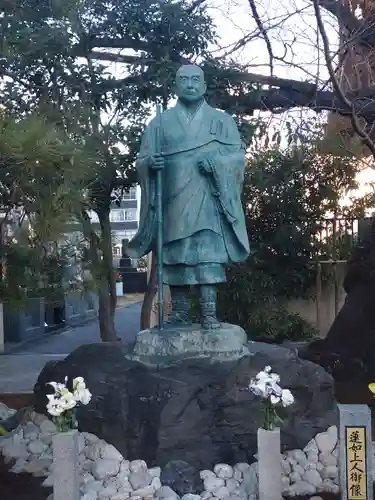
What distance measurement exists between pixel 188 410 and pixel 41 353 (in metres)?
7.61

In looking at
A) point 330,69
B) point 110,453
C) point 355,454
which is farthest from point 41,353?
point 355,454

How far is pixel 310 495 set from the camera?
13.1 feet

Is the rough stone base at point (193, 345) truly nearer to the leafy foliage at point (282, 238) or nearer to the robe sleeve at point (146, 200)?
the robe sleeve at point (146, 200)

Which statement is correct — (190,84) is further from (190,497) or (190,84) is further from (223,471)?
(190,497)

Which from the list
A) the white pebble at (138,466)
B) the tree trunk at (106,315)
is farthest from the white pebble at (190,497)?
the tree trunk at (106,315)

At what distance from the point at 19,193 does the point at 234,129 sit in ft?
5.48

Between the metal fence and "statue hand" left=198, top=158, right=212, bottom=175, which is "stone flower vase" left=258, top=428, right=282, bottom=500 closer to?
"statue hand" left=198, top=158, right=212, bottom=175

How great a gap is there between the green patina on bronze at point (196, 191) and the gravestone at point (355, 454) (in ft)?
4.46

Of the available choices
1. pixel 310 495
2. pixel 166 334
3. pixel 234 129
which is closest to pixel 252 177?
pixel 234 129

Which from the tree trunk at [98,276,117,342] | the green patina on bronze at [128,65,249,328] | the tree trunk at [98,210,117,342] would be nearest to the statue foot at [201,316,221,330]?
the green patina on bronze at [128,65,249,328]

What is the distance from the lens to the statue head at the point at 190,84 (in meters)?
4.65

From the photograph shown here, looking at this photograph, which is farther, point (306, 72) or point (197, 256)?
point (306, 72)

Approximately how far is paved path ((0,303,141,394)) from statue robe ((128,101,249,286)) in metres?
4.14

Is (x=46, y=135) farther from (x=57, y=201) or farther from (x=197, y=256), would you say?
(x=197, y=256)
